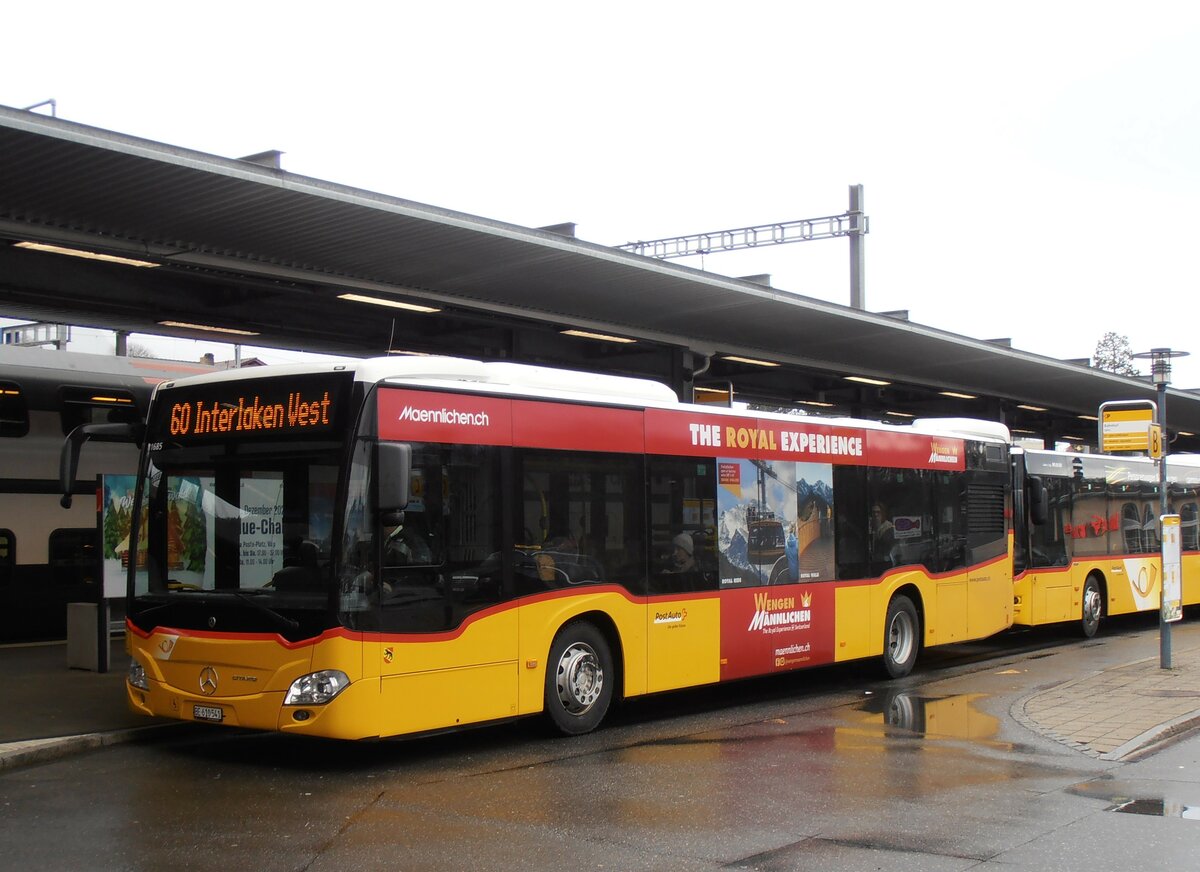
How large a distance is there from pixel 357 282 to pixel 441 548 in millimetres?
8617

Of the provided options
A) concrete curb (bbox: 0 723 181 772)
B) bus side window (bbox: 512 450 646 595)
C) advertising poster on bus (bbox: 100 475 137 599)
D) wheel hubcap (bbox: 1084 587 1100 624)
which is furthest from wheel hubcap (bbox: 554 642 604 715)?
wheel hubcap (bbox: 1084 587 1100 624)

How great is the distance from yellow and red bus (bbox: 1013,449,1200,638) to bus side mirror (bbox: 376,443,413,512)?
12459 mm

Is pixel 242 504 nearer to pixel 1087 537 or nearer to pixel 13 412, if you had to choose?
pixel 13 412

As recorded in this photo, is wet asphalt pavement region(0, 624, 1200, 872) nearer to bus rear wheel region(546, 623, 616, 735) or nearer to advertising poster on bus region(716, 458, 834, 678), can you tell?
bus rear wheel region(546, 623, 616, 735)

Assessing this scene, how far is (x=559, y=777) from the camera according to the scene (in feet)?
29.5

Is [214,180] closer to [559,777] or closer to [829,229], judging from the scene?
[559,777]

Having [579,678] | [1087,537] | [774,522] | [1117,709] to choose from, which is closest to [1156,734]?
[1117,709]

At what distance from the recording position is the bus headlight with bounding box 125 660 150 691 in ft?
32.4

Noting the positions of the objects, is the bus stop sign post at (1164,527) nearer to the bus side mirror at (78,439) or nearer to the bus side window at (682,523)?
the bus side window at (682,523)

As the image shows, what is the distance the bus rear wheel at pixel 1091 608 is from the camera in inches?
824

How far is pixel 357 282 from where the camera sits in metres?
17.3

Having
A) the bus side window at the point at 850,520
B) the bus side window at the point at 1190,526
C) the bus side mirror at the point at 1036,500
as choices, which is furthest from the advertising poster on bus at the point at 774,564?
the bus side window at the point at 1190,526

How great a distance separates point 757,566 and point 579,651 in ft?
9.18

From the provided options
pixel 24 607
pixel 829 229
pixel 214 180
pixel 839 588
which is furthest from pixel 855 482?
pixel 829 229
